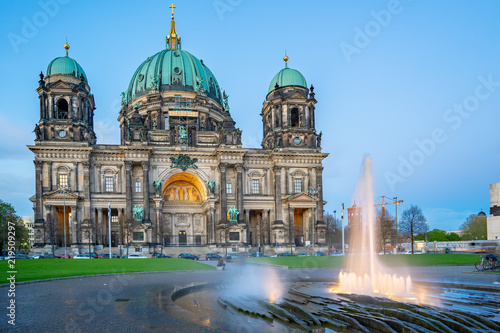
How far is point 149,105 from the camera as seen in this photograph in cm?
7856

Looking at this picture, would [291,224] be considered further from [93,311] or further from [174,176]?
[93,311]

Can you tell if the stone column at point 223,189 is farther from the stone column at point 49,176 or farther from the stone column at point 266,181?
the stone column at point 49,176

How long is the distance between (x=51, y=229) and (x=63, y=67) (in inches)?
1029

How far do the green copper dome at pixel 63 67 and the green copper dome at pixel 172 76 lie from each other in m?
15.5

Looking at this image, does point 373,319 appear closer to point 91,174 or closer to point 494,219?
point 494,219

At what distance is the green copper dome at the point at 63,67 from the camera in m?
66.9

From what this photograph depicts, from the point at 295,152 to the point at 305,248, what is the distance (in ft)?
51.3

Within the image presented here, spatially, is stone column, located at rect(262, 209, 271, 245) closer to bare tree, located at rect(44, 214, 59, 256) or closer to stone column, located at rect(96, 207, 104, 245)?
stone column, located at rect(96, 207, 104, 245)

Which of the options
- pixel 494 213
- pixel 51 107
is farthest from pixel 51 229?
pixel 494 213

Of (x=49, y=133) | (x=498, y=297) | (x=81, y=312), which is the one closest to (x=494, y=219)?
(x=498, y=297)

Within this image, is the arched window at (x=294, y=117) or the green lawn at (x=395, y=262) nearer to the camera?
the green lawn at (x=395, y=262)

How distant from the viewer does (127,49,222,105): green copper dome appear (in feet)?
270

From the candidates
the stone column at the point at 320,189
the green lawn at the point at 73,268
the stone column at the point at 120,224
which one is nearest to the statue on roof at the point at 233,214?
the stone column at the point at 320,189

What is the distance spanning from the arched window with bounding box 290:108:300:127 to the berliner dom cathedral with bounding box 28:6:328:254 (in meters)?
0.18
